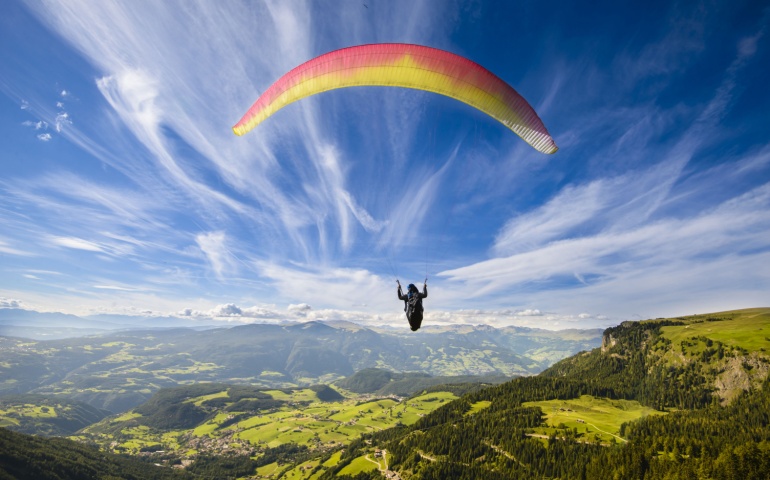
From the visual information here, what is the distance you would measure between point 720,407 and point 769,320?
9260cm

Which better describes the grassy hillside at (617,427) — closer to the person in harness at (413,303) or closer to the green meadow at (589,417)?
the green meadow at (589,417)

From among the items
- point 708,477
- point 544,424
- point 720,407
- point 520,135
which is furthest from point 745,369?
point 520,135

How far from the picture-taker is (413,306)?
19.2 meters

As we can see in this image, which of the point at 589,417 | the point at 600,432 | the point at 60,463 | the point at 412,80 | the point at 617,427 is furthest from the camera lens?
the point at 60,463

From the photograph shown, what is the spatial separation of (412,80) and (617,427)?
6225 inches

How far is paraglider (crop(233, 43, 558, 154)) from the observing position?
54.4 ft

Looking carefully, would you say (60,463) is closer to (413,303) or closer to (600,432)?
(413,303)

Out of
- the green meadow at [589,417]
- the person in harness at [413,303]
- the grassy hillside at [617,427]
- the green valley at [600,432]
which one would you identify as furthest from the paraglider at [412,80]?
the green meadow at [589,417]

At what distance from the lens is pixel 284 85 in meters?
17.7

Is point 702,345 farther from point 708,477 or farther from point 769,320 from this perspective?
point 708,477

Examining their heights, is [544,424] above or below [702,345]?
below

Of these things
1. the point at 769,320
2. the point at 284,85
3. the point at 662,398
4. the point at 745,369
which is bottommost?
the point at 662,398

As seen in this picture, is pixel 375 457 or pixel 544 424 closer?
pixel 544 424

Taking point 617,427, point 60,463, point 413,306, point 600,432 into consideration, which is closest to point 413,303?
point 413,306
